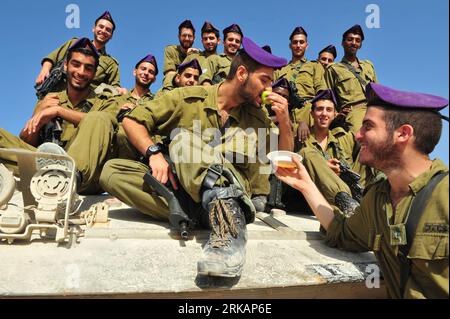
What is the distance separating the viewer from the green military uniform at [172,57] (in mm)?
7695

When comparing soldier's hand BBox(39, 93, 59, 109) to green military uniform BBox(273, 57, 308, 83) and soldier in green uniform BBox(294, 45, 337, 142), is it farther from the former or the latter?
green military uniform BBox(273, 57, 308, 83)

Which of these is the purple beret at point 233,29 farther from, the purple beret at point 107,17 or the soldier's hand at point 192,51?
the purple beret at point 107,17

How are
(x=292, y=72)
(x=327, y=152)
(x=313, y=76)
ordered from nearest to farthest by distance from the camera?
1. (x=327, y=152)
2. (x=313, y=76)
3. (x=292, y=72)

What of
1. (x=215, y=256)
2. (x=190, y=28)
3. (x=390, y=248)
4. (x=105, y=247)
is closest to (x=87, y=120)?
(x=105, y=247)

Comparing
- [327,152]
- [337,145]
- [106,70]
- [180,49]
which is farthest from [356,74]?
[106,70]

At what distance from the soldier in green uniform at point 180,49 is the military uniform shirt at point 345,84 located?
3.02 m

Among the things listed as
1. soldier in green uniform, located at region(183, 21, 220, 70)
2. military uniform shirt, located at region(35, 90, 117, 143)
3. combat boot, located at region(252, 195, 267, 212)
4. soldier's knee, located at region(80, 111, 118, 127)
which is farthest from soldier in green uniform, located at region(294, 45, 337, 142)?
soldier's knee, located at region(80, 111, 118, 127)

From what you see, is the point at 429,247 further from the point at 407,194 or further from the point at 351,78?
the point at 351,78

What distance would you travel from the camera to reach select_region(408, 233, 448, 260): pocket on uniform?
1.59m

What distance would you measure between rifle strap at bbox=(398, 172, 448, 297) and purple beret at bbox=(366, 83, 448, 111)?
395 mm

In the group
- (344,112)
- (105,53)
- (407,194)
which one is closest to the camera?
(407,194)

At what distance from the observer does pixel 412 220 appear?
1.81m

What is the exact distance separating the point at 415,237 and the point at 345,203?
162 centimetres

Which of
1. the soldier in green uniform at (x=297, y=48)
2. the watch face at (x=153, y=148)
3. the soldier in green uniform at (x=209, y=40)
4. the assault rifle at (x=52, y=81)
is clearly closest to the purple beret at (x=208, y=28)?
the soldier in green uniform at (x=209, y=40)
